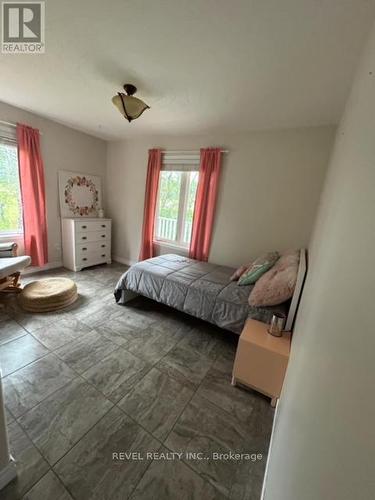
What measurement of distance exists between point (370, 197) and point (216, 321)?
5.83ft

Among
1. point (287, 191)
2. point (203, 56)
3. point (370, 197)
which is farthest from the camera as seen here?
point (287, 191)

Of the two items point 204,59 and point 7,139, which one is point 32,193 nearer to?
point 7,139

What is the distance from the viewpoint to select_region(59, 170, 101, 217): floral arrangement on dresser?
358 centimetres

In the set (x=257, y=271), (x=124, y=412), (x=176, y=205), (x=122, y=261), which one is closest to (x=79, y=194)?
(x=122, y=261)

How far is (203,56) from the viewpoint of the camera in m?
1.52

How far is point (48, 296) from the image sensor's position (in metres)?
2.37

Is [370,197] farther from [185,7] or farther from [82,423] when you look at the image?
[82,423]

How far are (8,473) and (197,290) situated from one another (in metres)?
1.66

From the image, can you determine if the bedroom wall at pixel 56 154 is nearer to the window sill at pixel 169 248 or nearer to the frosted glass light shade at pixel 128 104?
the window sill at pixel 169 248

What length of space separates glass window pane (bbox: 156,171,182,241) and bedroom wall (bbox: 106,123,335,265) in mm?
465

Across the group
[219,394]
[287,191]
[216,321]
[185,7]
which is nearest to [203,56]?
[185,7]

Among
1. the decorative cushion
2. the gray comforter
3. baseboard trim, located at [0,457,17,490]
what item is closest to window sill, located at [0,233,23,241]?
the gray comforter

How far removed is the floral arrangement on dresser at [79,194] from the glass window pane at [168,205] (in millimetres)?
1400

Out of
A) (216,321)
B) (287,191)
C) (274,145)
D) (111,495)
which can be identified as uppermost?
(274,145)
